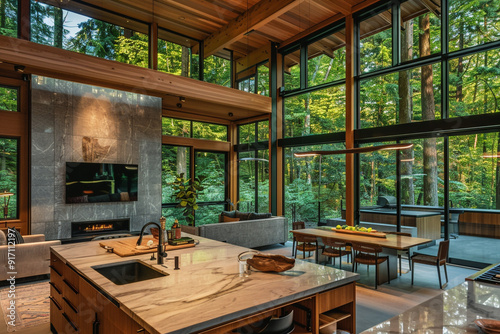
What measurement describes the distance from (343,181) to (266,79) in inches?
Answer: 172

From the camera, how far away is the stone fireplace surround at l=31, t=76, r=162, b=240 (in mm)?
6535

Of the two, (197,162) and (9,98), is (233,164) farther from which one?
(9,98)

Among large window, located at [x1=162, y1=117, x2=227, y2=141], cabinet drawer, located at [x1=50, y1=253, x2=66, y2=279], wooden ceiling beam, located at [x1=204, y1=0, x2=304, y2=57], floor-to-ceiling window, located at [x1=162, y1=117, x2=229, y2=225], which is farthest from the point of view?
large window, located at [x1=162, y1=117, x2=227, y2=141]

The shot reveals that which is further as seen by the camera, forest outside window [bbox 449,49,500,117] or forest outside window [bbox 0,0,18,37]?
forest outside window [bbox 0,0,18,37]

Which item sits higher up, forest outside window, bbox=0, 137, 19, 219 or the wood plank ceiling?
the wood plank ceiling

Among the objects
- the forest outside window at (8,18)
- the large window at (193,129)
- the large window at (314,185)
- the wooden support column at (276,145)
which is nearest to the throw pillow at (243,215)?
the wooden support column at (276,145)

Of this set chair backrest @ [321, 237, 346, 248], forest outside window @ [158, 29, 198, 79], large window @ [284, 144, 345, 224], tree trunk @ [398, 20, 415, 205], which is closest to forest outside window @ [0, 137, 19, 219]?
forest outside window @ [158, 29, 198, 79]

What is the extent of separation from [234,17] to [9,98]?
18.6 ft

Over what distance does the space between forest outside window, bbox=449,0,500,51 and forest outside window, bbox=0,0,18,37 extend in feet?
29.0

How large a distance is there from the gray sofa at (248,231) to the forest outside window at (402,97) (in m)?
3.25

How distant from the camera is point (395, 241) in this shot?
482 centimetres

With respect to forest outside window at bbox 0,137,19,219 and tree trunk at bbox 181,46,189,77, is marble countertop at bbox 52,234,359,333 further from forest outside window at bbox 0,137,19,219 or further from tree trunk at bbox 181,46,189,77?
tree trunk at bbox 181,46,189,77

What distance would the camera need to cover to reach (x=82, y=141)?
710cm

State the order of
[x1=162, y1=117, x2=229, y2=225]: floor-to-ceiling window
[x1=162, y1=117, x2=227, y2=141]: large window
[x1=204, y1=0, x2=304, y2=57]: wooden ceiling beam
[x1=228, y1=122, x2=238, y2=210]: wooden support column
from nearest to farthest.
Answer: [x1=204, y1=0, x2=304, y2=57]: wooden ceiling beam
[x1=162, y1=117, x2=229, y2=225]: floor-to-ceiling window
[x1=162, y1=117, x2=227, y2=141]: large window
[x1=228, y1=122, x2=238, y2=210]: wooden support column
